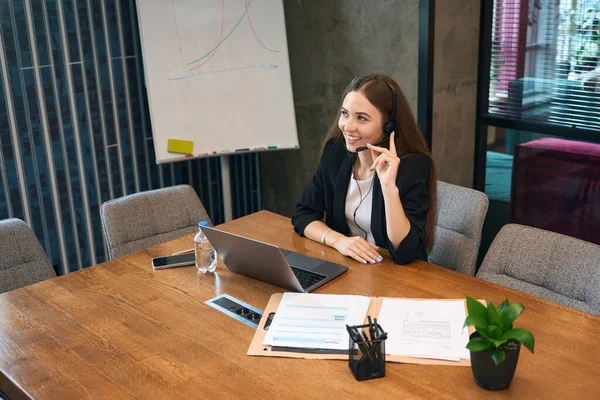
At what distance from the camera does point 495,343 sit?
4.92 ft

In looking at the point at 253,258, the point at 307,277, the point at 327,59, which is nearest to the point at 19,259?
the point at 253,258

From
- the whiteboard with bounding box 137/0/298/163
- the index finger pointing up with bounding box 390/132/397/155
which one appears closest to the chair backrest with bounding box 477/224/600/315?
the index finger pointing up with bounding box 390/132/397/155

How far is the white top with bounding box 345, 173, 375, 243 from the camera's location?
254 centimetres

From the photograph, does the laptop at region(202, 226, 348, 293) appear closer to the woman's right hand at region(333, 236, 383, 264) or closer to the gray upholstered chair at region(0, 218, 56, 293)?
the woman's right hand at region(333, 236, 383, 264)

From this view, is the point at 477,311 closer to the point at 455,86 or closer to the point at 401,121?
the point at 401,121

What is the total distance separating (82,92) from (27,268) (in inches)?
56.6

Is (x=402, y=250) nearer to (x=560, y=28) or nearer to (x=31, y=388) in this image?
(x=31, y=388)

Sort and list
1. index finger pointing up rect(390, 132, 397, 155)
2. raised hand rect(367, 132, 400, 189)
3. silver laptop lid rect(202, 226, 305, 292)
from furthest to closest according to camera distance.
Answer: index finger pointing up rect(390, 132, 397, 155)
raised hand rect(367, 132, 400, 189)
silver laptop lid rect(202, 226, 305, 292)

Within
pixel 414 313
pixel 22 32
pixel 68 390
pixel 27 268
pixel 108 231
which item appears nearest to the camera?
pixel 68 390

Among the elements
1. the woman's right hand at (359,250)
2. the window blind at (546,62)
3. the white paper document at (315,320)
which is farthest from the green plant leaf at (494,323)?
the window blind at (546,62)

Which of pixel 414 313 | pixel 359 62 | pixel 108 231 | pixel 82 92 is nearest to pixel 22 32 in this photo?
pixel 82 92

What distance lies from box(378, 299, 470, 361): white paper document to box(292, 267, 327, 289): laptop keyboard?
0.26m

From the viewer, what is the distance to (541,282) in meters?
2.15

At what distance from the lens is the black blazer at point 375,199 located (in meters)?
2.32
